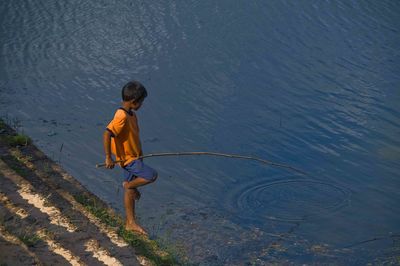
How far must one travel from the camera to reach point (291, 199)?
7.58 metres

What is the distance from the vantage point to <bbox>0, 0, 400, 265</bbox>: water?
7086mm

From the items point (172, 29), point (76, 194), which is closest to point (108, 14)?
point (172, 29)

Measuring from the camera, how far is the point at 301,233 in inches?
275

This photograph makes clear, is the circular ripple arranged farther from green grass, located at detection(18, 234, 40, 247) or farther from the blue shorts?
green grass, located at detection(18, 234, 40, 247)

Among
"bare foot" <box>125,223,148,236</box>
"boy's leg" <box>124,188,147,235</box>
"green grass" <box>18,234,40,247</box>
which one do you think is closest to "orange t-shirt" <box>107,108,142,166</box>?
"boy's leg" <box>124,188,147,235</box>

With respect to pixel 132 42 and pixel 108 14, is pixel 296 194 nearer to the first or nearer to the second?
pixel 132 42

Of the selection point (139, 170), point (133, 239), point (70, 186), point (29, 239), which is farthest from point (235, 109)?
point (29, 239)

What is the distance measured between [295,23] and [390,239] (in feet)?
19.8

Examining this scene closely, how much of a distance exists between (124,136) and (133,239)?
825 millimetres

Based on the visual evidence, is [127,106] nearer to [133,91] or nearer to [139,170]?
[133,91]

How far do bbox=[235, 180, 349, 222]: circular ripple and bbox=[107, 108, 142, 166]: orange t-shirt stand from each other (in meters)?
1.48

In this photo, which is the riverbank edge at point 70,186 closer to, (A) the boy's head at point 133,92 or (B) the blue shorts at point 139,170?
(B) the blue shorts at point 139,170

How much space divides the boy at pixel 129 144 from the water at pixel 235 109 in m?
0.56

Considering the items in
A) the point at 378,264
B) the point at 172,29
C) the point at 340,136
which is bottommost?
the point at 378,264
